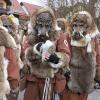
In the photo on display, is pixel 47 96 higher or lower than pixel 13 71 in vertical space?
lower

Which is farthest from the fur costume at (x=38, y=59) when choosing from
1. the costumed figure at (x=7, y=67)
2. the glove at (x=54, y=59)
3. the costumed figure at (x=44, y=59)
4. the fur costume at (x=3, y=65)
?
the fur costume at (x=3, y=65)

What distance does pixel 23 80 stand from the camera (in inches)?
268

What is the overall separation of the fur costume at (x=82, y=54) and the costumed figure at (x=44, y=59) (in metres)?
0.75

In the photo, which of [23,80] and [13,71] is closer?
[13,71]

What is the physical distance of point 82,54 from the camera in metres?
7.59

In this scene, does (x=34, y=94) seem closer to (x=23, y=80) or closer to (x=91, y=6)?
(x=23, y=80)

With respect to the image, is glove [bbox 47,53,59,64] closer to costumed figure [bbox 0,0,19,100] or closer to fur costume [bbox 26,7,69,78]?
fur costume [bbox 26,7,69,78]

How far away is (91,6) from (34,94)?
65.3ft

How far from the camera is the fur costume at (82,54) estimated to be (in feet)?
25.0

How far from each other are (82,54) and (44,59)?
4.04ft

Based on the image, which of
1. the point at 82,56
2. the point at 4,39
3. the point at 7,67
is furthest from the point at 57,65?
the point at 4,39

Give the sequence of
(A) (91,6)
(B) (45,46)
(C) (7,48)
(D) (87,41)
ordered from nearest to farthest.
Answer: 1. (C) (7,48)
2. (B) (45,46)
3. (D) (87,41)
4. (A) (91,6)

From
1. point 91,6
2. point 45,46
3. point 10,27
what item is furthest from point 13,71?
point 91,6

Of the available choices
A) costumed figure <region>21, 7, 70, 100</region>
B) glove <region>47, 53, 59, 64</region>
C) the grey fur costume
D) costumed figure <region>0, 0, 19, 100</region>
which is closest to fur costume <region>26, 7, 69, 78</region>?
costumed figure <region>21, 7, 70, 100</region>
